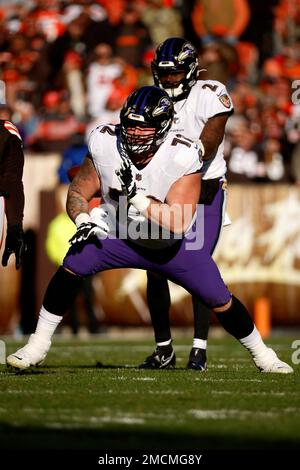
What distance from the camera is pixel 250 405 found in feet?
16.6

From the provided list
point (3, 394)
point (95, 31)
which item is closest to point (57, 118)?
point (95, 31)

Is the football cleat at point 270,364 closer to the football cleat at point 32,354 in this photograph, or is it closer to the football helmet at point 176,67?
the football cleat at point 32,354

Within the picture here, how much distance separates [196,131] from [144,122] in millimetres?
1013

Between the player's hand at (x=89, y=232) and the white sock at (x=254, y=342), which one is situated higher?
the player's hand at (x=89, y=232)

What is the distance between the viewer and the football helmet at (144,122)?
594 cm

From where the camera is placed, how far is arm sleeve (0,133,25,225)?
6438mm

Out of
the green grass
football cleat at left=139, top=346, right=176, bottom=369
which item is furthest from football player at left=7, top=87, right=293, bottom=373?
football cleat at left=139, top=346, right=176, bottom=369

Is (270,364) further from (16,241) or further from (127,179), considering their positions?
(16,241)

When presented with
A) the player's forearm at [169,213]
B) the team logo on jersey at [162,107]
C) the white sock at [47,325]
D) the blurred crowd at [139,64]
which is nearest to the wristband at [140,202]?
the player's forearm at [169,213]

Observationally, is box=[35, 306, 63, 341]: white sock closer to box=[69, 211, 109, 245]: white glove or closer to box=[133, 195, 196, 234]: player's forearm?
box=[69, 211, 109, 245]: white glove

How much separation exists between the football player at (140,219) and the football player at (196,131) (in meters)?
0.65

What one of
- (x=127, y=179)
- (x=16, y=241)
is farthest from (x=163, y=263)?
(x=16, y=241)

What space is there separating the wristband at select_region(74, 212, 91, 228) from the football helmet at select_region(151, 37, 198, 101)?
1.18m

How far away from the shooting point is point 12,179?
6.46 m
